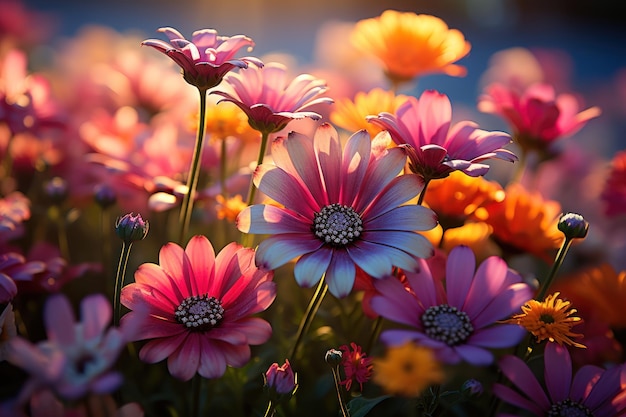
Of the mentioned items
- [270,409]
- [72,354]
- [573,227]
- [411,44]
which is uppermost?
[411,44]

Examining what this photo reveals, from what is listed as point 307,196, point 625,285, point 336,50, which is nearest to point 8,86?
point 307,196

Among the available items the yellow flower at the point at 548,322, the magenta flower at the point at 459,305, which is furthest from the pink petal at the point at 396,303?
the yellow flower at the point at 548,322

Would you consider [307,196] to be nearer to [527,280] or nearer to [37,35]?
[527,280]

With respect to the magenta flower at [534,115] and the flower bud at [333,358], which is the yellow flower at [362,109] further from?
the flower bud at [333,358]

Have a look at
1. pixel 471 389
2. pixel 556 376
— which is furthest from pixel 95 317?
pixel 556 376

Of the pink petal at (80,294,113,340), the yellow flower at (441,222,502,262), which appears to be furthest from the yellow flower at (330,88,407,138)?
the pink petal at (80,294,113,340)

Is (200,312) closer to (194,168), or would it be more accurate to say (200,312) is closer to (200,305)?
(200,305)

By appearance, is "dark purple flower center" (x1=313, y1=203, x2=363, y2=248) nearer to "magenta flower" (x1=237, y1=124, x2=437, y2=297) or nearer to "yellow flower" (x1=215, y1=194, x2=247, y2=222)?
"magenta flower" (x1=237, y1=124, x2=437, y2=297)
